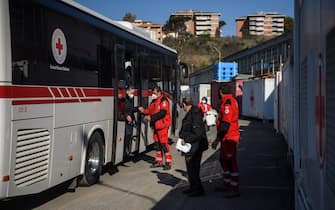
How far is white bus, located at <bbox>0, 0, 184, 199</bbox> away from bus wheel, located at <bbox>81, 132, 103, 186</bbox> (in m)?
0.02

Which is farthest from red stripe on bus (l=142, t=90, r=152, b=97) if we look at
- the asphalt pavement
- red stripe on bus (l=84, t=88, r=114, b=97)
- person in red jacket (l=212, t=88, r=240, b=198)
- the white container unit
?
the white container unit

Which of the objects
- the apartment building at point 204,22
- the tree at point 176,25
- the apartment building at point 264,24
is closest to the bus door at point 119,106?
the tree at point 176,25

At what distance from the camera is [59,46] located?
25.4ft

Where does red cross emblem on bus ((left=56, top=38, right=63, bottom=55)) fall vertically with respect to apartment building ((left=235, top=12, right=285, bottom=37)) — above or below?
below

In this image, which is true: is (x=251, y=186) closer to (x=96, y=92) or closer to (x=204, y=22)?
(x=96, y=92)

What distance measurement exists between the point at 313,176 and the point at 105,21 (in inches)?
274

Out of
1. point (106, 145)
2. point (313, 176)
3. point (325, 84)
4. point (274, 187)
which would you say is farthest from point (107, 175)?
point (325, 84)

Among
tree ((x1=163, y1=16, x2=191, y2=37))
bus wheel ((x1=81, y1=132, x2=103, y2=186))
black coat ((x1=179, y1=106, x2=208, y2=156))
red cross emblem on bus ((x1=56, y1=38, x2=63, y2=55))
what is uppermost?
tree ((x1=163, y1=16, x2=191, y2=37))

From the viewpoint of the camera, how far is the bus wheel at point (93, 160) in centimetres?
912

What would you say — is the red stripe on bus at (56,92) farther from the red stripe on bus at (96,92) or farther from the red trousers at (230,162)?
the red trousers at (230,162)

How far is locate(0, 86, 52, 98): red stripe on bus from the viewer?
6.08 m

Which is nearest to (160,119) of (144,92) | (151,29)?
(144,92)

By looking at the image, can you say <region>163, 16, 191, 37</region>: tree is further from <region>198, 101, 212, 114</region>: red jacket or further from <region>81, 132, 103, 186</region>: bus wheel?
<region>81, 132, 103, 186</region>: bus wheel

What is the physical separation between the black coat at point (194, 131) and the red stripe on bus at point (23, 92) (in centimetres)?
250
